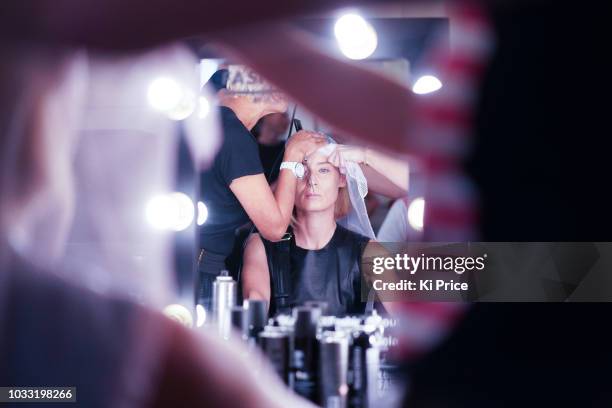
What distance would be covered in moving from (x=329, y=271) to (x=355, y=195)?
20cm

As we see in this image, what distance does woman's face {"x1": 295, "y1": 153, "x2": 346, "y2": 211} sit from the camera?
1.47 m

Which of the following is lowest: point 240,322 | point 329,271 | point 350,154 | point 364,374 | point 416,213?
point 364,374

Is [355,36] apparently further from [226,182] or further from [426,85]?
[226,182]

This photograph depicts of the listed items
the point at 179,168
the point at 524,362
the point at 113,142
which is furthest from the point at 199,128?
the point at 524,362

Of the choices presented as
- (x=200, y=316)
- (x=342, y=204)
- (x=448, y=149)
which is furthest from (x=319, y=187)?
(x=200, y=316)

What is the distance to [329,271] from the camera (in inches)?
58.2

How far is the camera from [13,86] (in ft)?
5.06

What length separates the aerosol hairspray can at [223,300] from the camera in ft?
4.79

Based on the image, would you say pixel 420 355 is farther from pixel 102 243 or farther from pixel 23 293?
pixel 23 293

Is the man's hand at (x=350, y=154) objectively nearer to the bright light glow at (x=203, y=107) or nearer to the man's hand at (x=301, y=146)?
the man's hand at (x=301, y=146)

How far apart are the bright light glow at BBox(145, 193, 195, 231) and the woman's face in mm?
276

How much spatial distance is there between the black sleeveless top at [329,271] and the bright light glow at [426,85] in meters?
0.39

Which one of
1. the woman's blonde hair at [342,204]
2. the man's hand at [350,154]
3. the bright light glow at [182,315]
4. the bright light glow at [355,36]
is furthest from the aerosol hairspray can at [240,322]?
the bright light glow at [355,36]

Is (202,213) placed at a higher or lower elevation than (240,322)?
higher
